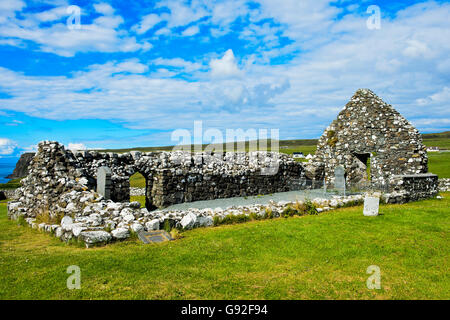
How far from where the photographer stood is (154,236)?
8.74 meters

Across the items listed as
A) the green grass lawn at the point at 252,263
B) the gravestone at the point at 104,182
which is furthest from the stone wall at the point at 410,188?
the gravestone at the point at 104,182

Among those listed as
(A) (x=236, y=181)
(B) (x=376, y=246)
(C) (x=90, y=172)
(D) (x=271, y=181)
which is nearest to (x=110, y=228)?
(C) (x=90, y=172)

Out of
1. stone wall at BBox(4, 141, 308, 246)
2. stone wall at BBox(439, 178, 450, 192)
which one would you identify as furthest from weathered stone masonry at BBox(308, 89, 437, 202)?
stone wall at BBox(439, 178, 450, 192)

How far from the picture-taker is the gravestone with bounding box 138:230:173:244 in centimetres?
845

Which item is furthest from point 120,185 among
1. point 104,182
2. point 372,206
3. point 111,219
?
point 372,206

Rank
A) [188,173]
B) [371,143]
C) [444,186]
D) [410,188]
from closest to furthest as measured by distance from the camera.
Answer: [410,188] < [188,173] < [371,143] < [444,186]

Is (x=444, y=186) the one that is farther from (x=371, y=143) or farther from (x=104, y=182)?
(x=104, y=182)

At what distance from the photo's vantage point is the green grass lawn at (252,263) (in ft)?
17.7

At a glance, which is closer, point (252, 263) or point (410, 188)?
point (252, 263)

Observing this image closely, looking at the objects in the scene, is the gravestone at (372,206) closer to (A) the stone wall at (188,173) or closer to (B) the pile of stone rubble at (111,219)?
(B) the pile of stone rubble at (111,219)

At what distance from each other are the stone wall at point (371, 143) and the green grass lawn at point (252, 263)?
8430mm

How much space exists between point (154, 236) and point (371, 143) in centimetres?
1567

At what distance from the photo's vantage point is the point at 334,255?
7195 mm

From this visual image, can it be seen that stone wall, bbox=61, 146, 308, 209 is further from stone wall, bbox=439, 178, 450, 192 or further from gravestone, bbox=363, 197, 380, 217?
stone wall, bbox=439, 178, 450, 192
